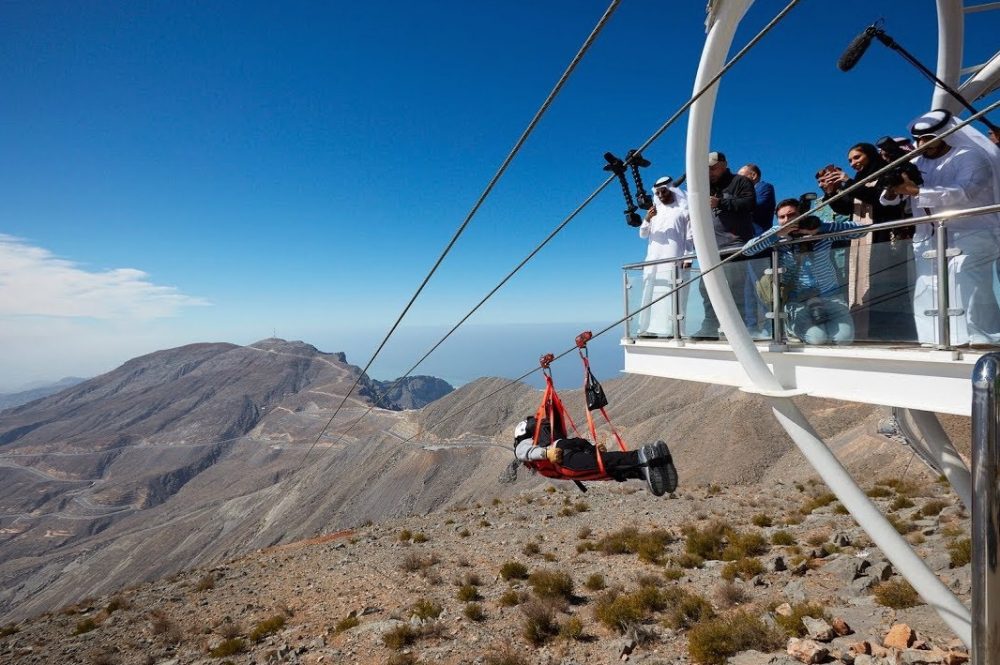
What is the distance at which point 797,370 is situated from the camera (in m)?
5.84

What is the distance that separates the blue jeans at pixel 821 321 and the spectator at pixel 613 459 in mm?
2111

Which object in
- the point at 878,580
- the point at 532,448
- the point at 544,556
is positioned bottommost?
the point at 544,556

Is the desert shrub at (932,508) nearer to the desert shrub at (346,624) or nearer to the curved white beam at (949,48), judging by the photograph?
the curved white beam at (949,48)

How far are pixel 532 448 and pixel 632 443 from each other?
35.2 metres

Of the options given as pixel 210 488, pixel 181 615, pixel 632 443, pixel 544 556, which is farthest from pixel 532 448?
pixel 210 488

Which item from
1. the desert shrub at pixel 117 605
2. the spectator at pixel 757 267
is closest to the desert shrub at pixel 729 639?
the spectator at pixel 757 267

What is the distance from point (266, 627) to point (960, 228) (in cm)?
1537

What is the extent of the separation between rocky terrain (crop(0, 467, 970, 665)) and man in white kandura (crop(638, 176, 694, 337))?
5.56m

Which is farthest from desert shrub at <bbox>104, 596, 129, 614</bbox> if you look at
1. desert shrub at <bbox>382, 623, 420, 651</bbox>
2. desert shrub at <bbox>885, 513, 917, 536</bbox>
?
desert shrub at <bbox>885, 513, 917, 536</bbox>

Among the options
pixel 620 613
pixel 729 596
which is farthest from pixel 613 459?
pixel 729 596

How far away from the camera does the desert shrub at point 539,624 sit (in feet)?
35.9

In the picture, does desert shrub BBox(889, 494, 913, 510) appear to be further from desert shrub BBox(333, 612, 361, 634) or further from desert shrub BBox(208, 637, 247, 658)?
desert shrub BBox(208, 637, 247, 658)

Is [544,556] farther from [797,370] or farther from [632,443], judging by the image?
[632,443]

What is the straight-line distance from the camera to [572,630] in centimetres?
1084
